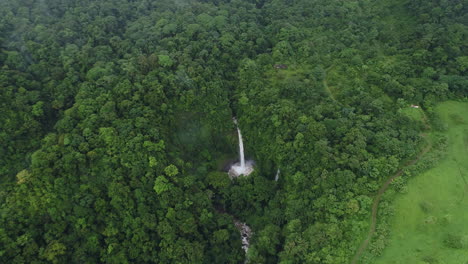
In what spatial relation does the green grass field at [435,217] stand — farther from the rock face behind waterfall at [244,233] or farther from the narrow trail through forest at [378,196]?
the rock face behind waterfall at [244,233]

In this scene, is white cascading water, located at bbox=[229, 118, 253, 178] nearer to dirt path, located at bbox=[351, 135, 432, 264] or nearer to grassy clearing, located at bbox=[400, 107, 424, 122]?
dirt path, located at bbox=[351, 135, 432, 264]

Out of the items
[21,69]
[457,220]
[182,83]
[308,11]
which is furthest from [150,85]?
[457,220]

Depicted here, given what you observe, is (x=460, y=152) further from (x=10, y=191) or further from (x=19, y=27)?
(x=19, y=27)

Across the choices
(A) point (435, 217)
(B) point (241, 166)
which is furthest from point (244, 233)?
(A) point (435, 217)

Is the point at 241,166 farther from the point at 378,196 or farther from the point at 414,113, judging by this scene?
the point at 414,113

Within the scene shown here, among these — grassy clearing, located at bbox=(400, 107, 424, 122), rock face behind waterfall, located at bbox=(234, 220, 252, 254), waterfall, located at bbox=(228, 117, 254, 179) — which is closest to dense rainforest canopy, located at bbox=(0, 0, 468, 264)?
grassy clearing, located at bbox=(400, 107, 424, 122)

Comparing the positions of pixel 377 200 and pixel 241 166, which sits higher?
pixel 377 200
